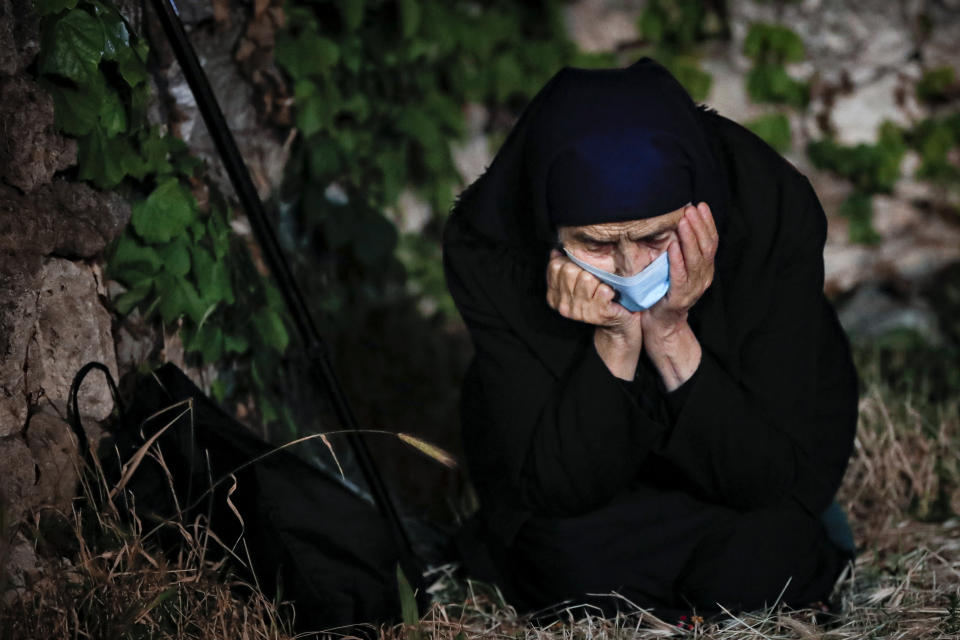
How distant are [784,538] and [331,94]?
2.12 metres

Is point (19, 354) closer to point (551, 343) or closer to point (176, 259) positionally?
point (176, 259)

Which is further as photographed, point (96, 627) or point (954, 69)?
point (954, 69)

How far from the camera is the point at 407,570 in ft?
7.61

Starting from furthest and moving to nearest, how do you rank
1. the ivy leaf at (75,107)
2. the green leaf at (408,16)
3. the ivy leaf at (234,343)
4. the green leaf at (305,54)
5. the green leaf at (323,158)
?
the green leaf at (408,16) → the green leaf at (323,158) → the green leaf at (305,54) → the ivy leaf at (234,343) → the ivy leaf at (75,107)

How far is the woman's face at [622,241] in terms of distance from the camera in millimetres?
1968

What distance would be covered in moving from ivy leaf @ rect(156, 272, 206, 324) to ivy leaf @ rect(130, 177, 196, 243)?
106mm

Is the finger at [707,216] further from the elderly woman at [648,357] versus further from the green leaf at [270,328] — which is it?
the green leaf at [270,328]

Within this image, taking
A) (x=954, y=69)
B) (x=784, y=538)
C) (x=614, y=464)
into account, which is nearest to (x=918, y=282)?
(x=954, y=69)

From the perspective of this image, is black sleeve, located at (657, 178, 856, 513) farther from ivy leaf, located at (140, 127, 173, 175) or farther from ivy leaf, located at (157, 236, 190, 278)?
ivy leaf, located at (140, 127, 173, 175)

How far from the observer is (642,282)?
6.66 ft

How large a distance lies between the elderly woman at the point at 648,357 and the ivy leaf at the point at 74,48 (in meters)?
0.84

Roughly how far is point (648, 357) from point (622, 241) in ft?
Result: 1.30

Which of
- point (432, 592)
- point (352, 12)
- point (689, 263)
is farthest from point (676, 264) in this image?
point (352, 12)

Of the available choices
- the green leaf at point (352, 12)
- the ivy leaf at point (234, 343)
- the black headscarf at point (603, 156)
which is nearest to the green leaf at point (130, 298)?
the ivy leaf at point (234, 343)
